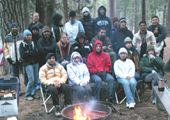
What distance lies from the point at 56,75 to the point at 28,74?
3.28 feet

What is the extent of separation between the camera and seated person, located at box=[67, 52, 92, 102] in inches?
195

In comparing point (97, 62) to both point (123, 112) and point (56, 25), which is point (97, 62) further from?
point (56, 25)

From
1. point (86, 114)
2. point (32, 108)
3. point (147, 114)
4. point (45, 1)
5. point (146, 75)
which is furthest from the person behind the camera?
point (45, 1)

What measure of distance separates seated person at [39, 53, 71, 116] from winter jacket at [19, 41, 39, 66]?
0.72m

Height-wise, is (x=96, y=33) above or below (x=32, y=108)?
above

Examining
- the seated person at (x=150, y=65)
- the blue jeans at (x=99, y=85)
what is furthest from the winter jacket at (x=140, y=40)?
the blue jeans at (x=99, y=85)

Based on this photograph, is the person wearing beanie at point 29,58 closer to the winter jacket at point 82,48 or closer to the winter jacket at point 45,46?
the winter jacket at point 45,46

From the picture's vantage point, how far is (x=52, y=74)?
5.12 metres

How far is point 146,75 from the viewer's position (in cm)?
560

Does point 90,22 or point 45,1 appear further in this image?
point 45,1

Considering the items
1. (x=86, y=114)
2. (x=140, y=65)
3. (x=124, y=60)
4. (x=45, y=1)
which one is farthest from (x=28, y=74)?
(x=45, y=1)

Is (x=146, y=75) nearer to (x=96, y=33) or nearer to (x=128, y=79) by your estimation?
(x=128, y=79)

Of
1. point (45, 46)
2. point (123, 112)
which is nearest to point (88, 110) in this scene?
point (123, 112)

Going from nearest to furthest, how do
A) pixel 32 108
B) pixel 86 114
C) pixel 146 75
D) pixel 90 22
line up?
pixel 86 114
pixel 32 108
pixel 146 75
pixel 90 22
